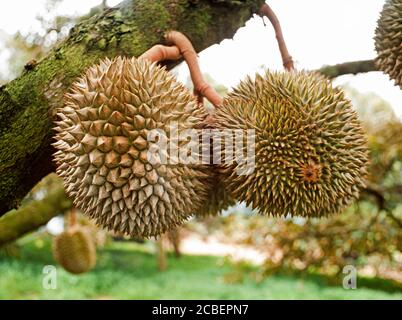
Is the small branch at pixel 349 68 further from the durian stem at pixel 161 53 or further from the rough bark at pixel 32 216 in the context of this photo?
the rough bark at pixel 32 216

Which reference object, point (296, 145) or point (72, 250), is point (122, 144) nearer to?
point (296, 145)

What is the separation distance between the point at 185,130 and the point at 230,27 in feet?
1.37

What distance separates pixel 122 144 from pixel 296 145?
401 mm

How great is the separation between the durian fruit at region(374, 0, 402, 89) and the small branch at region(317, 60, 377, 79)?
153 millimetres

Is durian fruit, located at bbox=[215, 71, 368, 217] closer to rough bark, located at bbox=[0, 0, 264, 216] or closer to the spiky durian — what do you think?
the spiky durian

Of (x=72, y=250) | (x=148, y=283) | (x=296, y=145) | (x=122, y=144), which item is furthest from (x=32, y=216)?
(x=148, y=283)

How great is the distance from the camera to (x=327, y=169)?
1186 mm

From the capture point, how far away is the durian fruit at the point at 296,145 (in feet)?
3.84

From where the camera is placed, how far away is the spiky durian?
107cm

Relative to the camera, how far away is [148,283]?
24.9 feet

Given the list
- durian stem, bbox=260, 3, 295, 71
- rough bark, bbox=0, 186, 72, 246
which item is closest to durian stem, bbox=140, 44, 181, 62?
durian stem, bbox=260, 3, 295, 71

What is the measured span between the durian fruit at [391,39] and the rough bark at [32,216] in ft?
5.04
